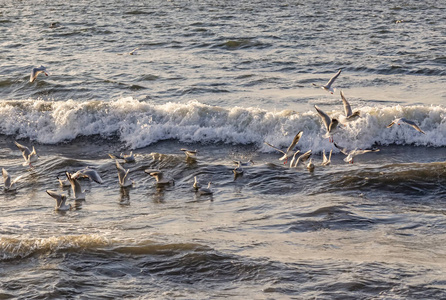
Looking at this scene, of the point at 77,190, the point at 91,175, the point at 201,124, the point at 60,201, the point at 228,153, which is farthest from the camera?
the point at 201,124

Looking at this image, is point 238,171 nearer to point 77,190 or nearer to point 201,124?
point 77,190

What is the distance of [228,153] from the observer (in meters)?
14.4

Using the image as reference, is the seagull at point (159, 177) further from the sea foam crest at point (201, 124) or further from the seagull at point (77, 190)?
the sea foam crest at point (201, 124)

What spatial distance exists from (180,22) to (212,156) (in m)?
16.9

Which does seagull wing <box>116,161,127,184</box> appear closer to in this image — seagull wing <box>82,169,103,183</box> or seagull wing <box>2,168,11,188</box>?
seagull wing <box>82,169,103,183</box>

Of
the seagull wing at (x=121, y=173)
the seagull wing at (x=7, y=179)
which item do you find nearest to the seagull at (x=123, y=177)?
the seagull wing at (x=121, y=173)

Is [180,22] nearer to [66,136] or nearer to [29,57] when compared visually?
[29,57]

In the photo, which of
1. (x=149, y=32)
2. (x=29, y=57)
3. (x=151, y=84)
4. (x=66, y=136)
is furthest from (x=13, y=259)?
(x=149, y=32)

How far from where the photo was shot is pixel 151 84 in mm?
19484

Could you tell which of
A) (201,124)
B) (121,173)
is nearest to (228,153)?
(201,124)

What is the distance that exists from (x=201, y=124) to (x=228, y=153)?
2.00 meters

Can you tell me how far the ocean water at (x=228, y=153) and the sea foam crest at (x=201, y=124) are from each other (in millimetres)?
46

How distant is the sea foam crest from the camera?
14.8m

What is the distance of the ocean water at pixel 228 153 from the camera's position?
23.8 ft
